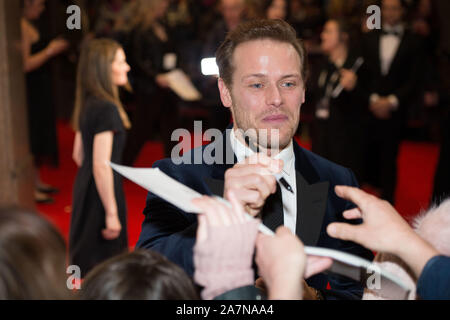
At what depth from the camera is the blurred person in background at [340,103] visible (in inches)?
191

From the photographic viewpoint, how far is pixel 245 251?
3.30 ft

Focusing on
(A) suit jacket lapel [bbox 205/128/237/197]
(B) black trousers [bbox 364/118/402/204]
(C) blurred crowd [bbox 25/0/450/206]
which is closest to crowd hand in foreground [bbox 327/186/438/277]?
(A) suit jacket lapel [bbox 205/128/237/197]

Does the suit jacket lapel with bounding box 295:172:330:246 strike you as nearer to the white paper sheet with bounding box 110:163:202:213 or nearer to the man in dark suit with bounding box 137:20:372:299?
the man in dark suit with bounding box 137:20:372:299

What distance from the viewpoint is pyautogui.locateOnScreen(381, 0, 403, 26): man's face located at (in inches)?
187

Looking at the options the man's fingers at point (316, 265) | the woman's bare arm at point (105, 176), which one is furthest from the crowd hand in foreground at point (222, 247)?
the woman's bare arm at point (105, 176)

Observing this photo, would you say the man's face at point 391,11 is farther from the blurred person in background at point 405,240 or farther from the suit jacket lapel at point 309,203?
the blurred person in background at point 405,240

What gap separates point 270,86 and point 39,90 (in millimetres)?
4578

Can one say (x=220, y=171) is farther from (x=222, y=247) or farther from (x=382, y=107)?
(x=382, y=107)

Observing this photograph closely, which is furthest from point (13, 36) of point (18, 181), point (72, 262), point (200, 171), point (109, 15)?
point (109, 15)

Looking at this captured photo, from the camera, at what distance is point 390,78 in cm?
495

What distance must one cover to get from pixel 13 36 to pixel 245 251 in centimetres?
308

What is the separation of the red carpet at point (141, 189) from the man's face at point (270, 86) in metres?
2.64

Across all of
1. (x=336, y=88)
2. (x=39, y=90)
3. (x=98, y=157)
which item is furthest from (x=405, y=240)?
(x=39, y=90)
